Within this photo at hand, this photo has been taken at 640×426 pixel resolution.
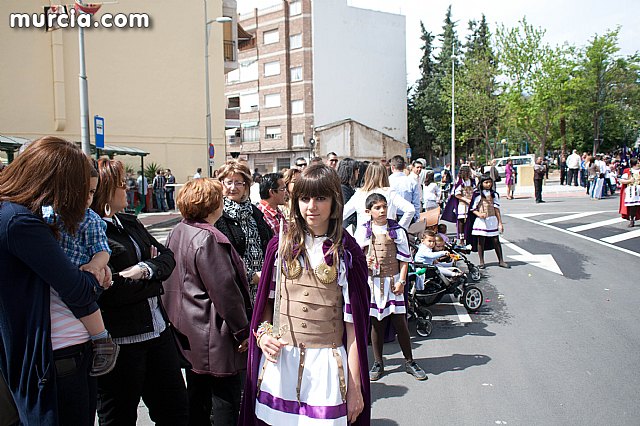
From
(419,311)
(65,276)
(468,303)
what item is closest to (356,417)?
(65,276)

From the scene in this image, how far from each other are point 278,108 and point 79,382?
49.0 metres

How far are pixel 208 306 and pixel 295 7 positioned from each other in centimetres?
4884

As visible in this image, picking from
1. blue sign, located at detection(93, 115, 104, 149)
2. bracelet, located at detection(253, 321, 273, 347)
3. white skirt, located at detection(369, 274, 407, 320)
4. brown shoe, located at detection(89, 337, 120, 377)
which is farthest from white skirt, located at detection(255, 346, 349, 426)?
blue sign, located at detection(93, 115, 104, 149)

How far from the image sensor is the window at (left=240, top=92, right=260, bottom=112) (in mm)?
52156

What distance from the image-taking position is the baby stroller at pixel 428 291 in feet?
21.6

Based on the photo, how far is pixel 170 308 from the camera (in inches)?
139

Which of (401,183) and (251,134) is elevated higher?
(251,134)

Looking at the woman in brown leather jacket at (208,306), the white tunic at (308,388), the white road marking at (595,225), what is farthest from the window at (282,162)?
the white tunic at (308,388)

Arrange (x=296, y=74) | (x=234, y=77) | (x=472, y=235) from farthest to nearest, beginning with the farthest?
(x=234, y=77) → (x=296, y=74) → (x=472, y=235)

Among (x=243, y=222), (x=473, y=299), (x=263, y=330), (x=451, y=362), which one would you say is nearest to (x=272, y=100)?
(x=473, y=299)

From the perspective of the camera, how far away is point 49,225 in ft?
7.88

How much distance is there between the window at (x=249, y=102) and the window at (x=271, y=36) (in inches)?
197

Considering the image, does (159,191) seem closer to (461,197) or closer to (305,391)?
(461,197)

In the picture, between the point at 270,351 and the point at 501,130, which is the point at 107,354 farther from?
the point at 501,130
